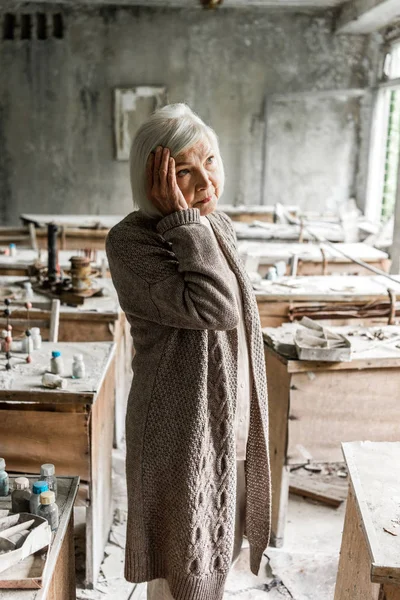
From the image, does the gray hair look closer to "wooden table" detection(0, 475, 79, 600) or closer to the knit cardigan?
the knit cardigan

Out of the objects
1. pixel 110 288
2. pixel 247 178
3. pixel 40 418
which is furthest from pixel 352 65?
pixel 40 418

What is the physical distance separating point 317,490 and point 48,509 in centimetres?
221

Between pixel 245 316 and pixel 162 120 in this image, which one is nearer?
pixel 162 120

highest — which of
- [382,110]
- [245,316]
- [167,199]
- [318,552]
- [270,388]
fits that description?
[382,110]

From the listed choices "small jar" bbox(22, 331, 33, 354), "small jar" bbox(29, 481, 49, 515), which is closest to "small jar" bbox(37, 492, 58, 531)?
"small jar" bbox(29, 481, 49, 515)

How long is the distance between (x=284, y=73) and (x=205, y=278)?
783 centimetres

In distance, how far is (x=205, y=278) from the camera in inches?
58.8

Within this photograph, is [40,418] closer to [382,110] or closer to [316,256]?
[316,256]

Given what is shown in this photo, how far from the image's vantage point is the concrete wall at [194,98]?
27.6 feet

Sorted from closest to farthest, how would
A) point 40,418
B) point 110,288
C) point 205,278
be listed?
point 205,278 < point 40,418 < point 110,288

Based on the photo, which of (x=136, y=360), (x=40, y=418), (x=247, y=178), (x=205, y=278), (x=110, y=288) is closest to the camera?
(x=205, y=278)

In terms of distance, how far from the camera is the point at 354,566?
1.70 meters

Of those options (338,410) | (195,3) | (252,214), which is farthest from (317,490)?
(195,3)

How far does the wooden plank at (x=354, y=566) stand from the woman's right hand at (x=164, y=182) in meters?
0.94
